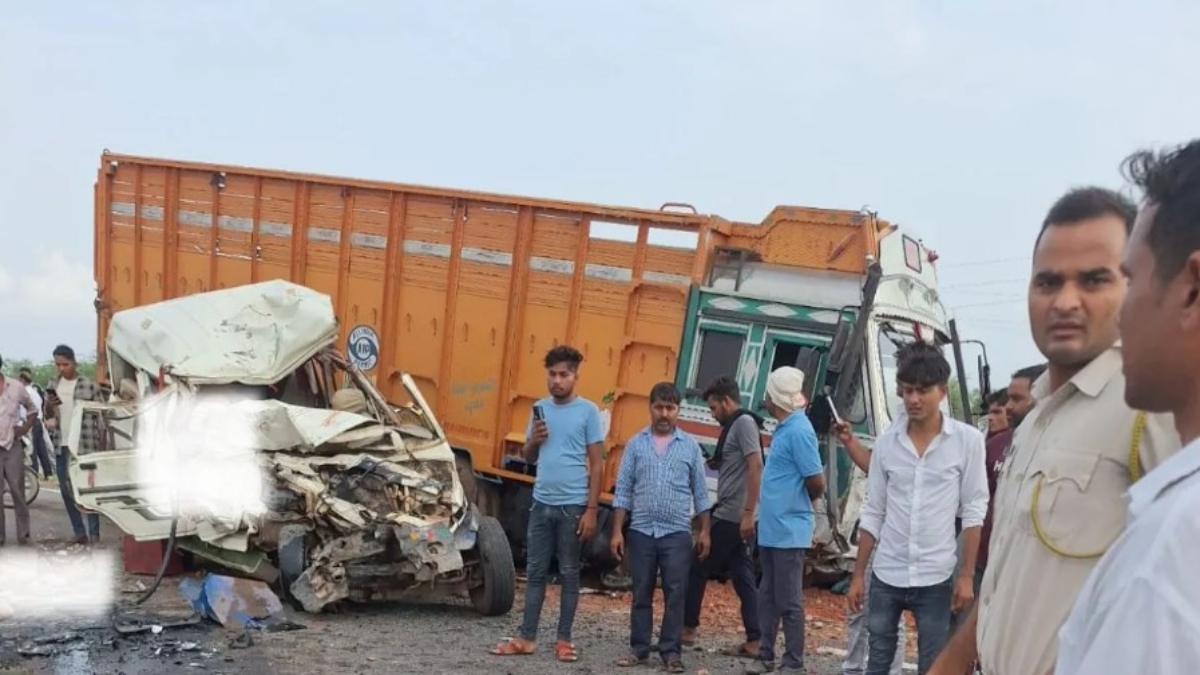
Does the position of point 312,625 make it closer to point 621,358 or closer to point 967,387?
point 621,358

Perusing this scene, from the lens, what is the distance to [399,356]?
10273 mm

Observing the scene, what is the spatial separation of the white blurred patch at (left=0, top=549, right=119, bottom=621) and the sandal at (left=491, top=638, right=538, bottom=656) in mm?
2557

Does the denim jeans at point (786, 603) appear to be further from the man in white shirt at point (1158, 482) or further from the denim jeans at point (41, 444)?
the denim jeans at point (41, 444)

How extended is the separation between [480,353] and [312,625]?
359cm

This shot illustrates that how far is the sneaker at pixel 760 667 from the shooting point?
6121 mm

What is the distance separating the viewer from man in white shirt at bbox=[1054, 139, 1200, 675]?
882mm

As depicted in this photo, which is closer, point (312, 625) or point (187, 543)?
point (312, 625)

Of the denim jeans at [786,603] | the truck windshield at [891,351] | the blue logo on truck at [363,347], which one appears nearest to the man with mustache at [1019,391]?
the denim jeans at [786,603]

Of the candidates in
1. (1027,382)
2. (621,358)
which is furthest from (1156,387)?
(621,358)

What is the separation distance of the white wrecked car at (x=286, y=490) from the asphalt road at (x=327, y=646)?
0.25 meters

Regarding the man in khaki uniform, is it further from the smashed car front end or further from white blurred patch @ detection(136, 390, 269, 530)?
white blurred patch @ detection(136, 390, 269, 530)

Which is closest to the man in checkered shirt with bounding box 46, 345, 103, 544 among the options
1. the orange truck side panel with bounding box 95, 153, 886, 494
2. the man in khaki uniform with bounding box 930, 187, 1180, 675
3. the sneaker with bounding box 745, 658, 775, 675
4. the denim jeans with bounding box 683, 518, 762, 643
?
the orange truck side panel with bounding box 95, 153, 886, 494

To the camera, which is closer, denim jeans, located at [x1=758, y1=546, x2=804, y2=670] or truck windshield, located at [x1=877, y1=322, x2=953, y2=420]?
denim jeans, located at [x1=758, y1=546, x2=804, y2=670]

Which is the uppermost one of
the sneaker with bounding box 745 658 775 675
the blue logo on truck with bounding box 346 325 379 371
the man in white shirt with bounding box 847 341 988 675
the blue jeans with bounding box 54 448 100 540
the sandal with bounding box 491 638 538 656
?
the man in white shirt with bounding box 847 341 988 675
